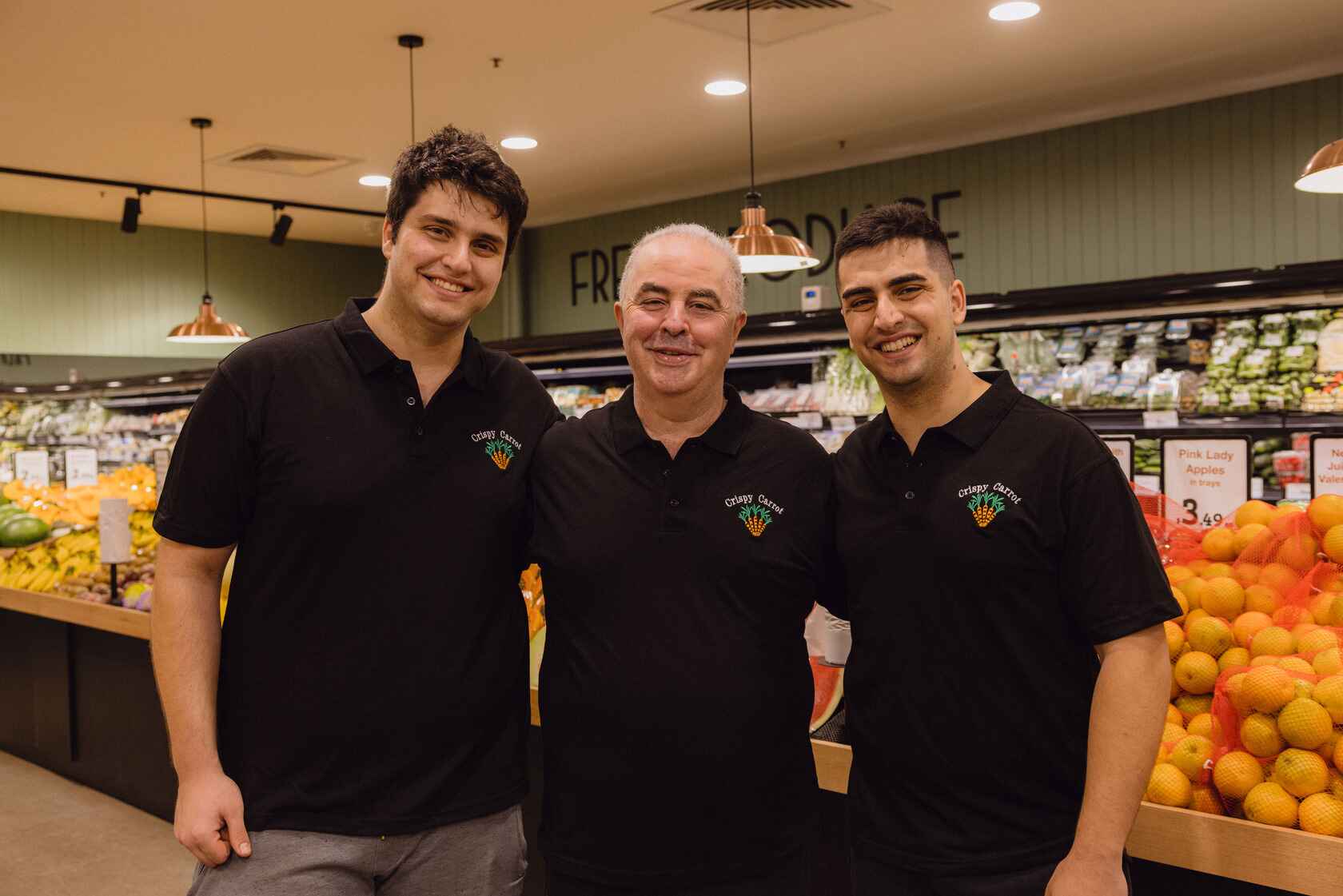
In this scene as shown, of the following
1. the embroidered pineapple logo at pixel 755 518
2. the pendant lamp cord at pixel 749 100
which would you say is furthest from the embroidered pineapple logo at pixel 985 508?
the pendant lamp cord at pixel 749 100

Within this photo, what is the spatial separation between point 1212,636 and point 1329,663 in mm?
233

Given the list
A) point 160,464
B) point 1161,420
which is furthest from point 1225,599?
point 160,464

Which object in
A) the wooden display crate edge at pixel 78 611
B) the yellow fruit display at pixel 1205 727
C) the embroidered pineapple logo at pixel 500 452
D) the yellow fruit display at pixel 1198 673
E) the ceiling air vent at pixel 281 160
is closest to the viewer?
the embroidered pineapple logo at pixel 500 452

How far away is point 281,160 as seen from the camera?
8984 millimetres

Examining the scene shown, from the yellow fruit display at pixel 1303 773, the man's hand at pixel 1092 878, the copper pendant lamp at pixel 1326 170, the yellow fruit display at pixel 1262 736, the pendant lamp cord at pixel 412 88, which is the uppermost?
the pendant lamp cord at pixel 412 88

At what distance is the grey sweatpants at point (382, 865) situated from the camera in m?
1.71

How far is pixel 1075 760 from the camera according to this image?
1.66 meters

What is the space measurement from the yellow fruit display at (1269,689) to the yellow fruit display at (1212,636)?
231mm

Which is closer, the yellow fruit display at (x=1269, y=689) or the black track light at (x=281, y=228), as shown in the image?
the yellow fruit display at (x=1269, y=689)

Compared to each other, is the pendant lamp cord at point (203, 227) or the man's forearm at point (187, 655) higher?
the pendant lamp cord at point (203, 227)

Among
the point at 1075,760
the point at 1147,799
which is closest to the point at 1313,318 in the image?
the point at 1147,799

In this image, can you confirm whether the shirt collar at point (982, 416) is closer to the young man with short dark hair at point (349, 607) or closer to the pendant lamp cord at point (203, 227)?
the young man with short dark hair at point (349, 607)

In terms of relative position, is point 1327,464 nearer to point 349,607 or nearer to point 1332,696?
point 1332,696

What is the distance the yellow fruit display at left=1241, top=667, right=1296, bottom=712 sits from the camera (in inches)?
73.6
